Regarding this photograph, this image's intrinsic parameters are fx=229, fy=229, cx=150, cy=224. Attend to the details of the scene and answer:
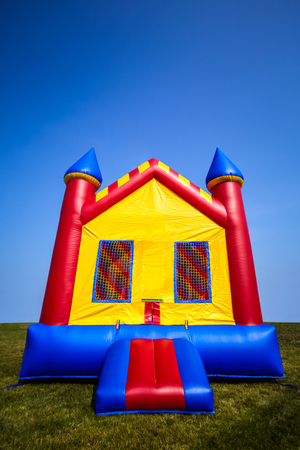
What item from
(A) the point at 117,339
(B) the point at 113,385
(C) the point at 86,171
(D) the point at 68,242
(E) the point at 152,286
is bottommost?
(B) the point at 113,385

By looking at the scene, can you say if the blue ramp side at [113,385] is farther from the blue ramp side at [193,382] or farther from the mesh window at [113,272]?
the mesh window at [113,272]

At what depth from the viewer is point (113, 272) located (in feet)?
13.3

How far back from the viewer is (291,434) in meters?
1.95

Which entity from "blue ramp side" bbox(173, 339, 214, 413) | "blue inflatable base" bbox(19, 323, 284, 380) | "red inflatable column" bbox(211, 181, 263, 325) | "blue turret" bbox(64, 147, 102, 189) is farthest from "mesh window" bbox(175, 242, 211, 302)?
"blue turret" bbox(64, 147, 102, 189)

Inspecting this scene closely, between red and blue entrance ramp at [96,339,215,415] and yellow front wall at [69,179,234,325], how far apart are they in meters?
0.90

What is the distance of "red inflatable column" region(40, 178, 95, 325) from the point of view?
3.61 meters

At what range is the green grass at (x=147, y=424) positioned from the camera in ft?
5.93

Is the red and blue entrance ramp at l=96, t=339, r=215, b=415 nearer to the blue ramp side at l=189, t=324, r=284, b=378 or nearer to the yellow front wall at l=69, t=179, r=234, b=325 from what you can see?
the blue ramp side at l=189, t=324, r=284, b=378

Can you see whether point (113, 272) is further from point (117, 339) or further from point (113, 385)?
point (113, 385)

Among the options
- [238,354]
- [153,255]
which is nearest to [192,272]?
[153,255]

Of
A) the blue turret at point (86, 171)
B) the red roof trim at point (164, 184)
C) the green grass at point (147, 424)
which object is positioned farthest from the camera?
the blue turret at point (86, 171)

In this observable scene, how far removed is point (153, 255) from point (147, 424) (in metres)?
2.36

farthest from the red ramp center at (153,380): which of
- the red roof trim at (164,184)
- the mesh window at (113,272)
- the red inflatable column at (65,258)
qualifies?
the red roof trim at (164,184)

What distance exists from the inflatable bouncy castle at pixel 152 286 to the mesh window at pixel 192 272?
0.02m
